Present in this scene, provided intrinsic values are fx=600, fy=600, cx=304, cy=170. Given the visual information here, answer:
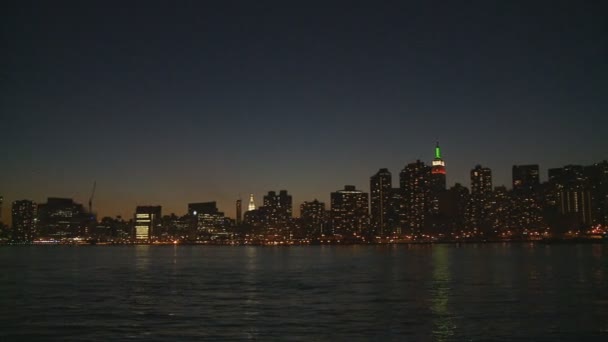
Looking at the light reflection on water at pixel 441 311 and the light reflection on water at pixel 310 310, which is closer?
the light reflection on water at pixel 441 311

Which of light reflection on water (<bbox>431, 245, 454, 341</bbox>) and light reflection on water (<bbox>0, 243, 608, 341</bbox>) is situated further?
light reflection on water (<bbox>0, 243, 608, 341</bbox>)

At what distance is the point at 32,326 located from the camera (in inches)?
1511

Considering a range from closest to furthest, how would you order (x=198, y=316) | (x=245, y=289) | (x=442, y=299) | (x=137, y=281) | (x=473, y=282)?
(x=198, y=316) → (x=442, y=299) → (x=245, y=289) → (x=473, y=282) → (x=137, y=281)

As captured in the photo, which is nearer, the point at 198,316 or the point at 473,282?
the point at 198,316

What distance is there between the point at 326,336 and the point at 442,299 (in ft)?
68.4

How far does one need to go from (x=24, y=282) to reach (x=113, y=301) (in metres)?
28.0

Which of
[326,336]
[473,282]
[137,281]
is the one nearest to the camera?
[326,336]

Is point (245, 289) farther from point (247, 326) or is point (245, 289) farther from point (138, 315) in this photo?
point (247, 326)

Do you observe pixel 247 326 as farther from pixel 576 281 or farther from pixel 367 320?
pixel 576 281

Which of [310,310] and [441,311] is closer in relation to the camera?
[441,311]

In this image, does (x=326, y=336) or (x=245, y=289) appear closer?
(x=326, y=336)

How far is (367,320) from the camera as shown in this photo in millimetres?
40031

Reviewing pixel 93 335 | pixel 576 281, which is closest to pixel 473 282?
pixel 576 281

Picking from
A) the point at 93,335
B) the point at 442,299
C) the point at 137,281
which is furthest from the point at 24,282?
the point at 442,299
